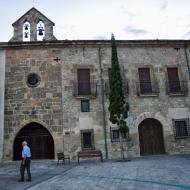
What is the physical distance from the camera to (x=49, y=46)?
15008mm

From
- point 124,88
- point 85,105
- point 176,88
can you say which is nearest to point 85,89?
point 85,105

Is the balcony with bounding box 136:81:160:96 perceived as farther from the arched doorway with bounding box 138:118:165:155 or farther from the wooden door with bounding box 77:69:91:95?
the wooden door with bounding box 77:69:91:95

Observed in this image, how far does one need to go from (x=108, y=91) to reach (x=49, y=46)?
15.2 ft

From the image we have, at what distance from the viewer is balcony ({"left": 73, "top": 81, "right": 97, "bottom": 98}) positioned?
47.4ft

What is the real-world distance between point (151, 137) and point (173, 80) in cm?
399

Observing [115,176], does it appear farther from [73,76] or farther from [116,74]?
[73,76]

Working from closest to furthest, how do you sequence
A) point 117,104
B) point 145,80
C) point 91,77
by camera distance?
1. point 117,104
2. point 91,77
3. point 145,80

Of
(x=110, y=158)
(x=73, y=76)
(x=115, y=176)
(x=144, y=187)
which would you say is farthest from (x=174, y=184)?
(x=73, y=76)

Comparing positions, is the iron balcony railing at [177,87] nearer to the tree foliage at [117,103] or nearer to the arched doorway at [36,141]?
the tree foliage at [117,103]

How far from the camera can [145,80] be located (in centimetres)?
1544

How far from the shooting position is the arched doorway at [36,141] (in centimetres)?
1403

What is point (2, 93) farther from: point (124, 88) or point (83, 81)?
point (124, 88)

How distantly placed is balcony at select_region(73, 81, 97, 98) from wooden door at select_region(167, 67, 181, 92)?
4.92 m

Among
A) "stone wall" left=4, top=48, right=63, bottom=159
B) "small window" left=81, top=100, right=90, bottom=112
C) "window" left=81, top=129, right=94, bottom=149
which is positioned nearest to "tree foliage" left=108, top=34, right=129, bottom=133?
"small window" left=81, top=100, right=90, bottom=112
